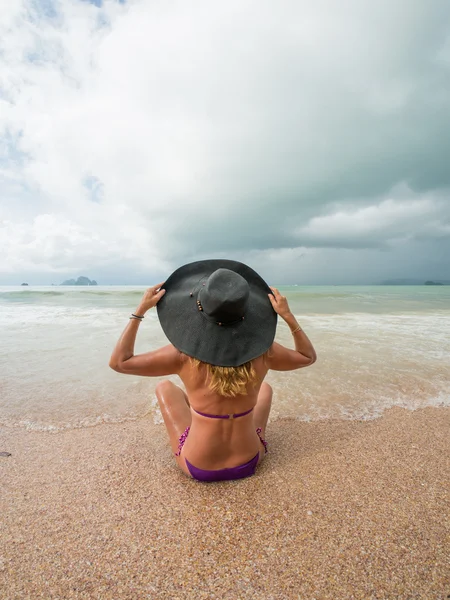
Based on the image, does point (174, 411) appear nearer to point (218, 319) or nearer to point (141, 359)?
point (141, 359)

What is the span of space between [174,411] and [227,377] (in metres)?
0.97

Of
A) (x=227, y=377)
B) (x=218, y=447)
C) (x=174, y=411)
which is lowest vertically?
(x=218, y=447)

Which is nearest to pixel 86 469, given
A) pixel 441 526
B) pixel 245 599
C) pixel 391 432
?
pixel 245 599

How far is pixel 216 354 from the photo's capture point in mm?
2043

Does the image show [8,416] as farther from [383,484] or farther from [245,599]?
[383,484]

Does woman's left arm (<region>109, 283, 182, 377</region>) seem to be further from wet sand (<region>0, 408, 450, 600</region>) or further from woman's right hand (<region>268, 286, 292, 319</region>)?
wet sand (<region>0, 408, 450, 600</region>)

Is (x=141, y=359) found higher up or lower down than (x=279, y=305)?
lower down

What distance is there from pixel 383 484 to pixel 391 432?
45.2 inches

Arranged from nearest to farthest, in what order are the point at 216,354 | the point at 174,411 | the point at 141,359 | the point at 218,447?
the point at 216,354, the point at 141,359, the point at 218,447, the point at 174,411

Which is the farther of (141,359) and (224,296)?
(141,359)

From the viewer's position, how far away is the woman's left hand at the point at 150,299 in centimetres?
225

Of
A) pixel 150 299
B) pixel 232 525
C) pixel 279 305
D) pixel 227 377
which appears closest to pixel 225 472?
pixel 232 525

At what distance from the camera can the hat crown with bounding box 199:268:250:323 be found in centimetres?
193

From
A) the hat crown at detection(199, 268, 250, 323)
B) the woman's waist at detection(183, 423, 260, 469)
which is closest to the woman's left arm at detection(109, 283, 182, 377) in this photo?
the hat crown at detection(199, 268, 250, 323)
